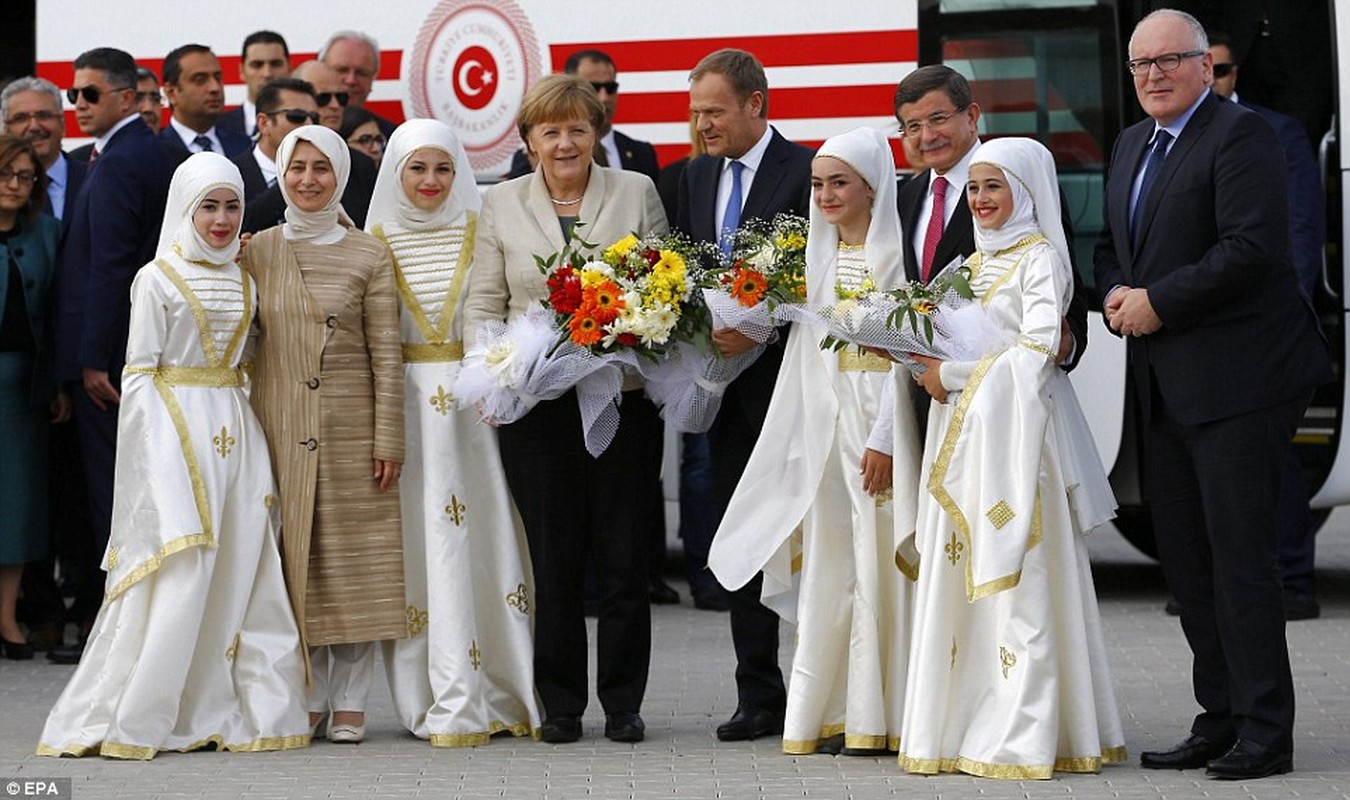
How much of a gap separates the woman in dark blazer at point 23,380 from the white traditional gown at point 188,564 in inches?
84.8

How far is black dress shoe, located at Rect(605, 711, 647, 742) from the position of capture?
7391 millimetres

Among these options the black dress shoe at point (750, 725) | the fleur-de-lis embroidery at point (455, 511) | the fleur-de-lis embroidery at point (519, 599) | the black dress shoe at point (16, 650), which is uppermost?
the fleur-de-lis embroidery at point (455, 511)

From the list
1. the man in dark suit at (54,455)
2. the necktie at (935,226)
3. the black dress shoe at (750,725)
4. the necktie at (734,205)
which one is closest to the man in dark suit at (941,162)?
the necktie at (935,226)

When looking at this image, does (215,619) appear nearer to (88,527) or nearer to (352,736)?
(352,736)

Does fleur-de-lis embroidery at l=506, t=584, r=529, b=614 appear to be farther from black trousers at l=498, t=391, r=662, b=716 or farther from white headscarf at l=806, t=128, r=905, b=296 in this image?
white headscarf at l=806, t=128, r=905, b=296

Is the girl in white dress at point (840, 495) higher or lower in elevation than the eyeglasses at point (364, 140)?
lower

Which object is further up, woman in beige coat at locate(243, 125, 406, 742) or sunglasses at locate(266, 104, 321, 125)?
sunglasses at locate(266, 104, 321, 125)

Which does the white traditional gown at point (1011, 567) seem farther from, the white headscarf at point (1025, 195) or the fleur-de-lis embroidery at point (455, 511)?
the fleur-de-lis embroidery at point (455, 511)

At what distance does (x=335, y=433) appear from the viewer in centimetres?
740

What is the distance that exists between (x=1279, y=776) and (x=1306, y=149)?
3.84m

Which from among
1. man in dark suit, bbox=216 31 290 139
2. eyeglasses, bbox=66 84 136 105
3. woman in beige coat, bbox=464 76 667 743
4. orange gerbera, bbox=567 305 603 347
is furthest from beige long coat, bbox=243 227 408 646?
man in dark suit, bbox=216 31 290 139

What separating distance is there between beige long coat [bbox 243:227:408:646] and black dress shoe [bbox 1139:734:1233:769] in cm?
241

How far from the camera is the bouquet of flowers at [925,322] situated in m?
6.63

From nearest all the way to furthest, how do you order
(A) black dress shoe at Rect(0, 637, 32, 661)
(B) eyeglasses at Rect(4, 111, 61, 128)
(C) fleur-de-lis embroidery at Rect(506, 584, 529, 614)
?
(C) fleur-de-lis embroidery at Rect(506, 584, 529, 614) < (A) black dress shoe at Rect(0, 637, 32, 661) < (B) eyeglasses at Rect(4, 111, 61, 128)
